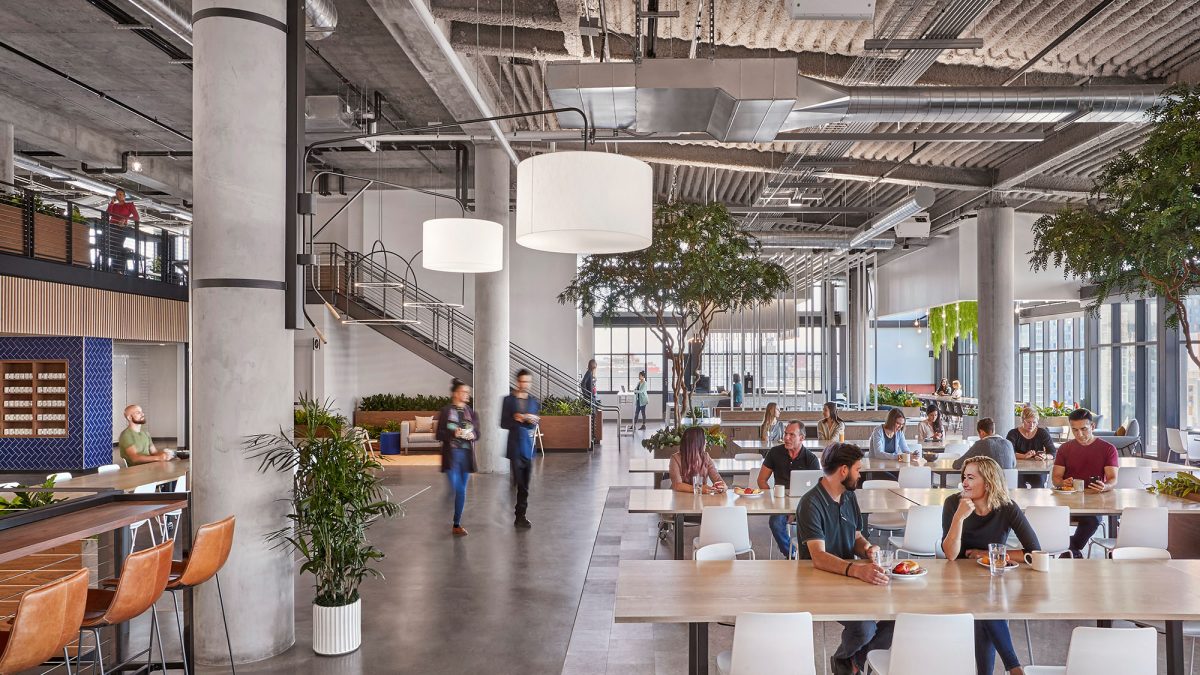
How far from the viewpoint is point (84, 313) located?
40.0 feet

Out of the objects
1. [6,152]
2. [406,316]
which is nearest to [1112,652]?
[6,152]

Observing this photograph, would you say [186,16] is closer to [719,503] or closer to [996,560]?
[719,503]

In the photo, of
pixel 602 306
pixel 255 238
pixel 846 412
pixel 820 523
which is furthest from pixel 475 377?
pixel 820 523

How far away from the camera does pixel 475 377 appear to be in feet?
42.1

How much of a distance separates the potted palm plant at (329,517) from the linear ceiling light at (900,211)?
9973 mm

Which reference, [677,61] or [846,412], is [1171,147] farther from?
[846,412]

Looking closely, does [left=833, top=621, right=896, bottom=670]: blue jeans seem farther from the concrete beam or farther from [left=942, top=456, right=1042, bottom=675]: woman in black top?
the concrete beam

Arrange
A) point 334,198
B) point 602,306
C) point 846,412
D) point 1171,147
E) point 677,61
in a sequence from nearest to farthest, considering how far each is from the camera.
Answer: point 1171,147 → point 677,61 → point 602,306 → point 846,412 → point 334,198

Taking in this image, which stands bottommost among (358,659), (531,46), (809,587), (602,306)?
(358,659)

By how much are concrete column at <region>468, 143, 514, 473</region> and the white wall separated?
8939 millimetres

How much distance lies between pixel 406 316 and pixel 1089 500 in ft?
45.4

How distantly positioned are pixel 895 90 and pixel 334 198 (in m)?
13.5

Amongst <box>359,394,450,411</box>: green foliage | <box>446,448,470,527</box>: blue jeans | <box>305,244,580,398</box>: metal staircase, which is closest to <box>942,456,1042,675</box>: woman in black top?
<box>446,448,470,527</box>: blue jeans

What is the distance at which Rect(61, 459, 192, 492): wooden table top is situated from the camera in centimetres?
636
